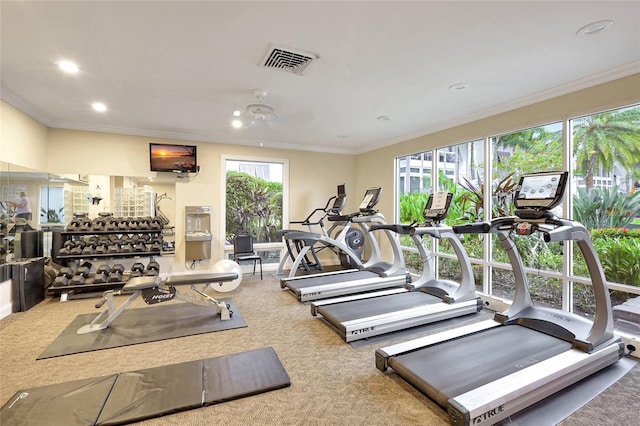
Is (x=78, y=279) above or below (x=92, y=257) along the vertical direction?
below

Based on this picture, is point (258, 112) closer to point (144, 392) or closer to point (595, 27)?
point (144, 392)

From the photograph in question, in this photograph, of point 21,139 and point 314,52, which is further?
point 21,139

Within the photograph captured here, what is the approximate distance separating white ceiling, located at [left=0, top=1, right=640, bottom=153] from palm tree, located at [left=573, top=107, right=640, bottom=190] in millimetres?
419

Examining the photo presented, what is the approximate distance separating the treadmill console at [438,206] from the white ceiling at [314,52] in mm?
1261

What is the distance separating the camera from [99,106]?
4.23 meters

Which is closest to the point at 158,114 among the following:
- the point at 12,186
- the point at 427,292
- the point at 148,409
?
the point at 12,186

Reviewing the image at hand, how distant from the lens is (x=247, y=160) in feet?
21.1

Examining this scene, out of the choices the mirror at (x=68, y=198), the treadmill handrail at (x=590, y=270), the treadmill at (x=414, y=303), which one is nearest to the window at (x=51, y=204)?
the mirror at (x=68, y=198)

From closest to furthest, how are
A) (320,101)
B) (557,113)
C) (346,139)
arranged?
1. (557,113)
2. (320,101)
3. (346,139)

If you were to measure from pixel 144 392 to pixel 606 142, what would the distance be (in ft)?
16.3

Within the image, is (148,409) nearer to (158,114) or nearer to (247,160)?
(158,114)

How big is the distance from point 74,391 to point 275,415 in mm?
1518

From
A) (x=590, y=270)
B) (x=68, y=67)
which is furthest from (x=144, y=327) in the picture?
(x=590, y=270)

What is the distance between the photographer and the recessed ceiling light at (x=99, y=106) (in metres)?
4.15
